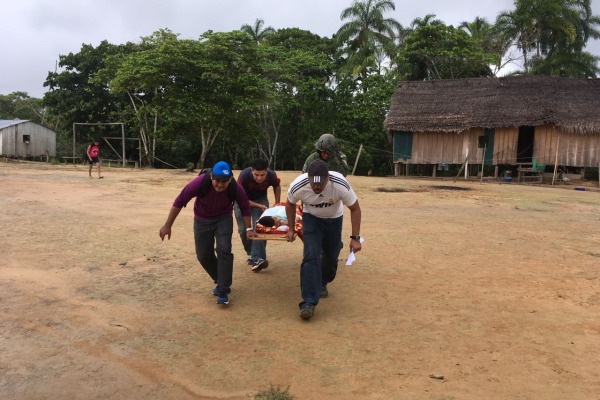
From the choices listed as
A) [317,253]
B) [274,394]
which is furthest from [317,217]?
[274,394]

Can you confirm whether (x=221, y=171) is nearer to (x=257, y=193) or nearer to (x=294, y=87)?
(x=257, y=193)

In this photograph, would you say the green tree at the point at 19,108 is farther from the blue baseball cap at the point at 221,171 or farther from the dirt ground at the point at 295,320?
the blue baseball cap at the point at 221,171

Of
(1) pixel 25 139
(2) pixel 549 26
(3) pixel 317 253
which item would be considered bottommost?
(3) pixel 317 253

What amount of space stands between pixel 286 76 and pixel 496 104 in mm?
11189

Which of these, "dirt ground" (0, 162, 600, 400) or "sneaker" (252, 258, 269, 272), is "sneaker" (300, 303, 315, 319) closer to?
"dirt ground" (0, 162, 600, 400)

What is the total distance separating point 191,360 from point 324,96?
1155 inches

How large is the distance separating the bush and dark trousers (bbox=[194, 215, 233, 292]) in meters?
1.68

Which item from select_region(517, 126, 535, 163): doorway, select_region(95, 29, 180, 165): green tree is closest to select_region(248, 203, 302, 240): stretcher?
select_region(95, 29, 180, 165): green tree

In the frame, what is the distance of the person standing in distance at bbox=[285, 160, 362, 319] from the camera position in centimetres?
437

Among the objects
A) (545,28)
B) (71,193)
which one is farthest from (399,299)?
(545,28)

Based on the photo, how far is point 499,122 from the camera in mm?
23062

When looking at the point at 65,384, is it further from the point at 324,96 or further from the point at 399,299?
the point at 324,96

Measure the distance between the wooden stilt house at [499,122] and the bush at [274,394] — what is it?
20087 millimetres

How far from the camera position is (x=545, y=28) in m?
31.3
